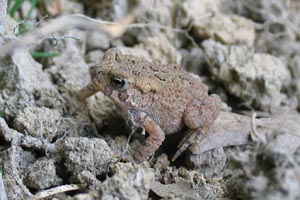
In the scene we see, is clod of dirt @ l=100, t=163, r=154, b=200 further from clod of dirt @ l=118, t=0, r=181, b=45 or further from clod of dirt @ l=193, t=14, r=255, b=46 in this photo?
clod of dirt @ l=193, t=14, r=255, b=46

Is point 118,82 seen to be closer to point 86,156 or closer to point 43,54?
point 86,156

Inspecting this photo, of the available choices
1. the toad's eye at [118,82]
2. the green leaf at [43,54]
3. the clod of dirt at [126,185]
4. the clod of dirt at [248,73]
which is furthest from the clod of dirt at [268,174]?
the green leaf at [43,54]

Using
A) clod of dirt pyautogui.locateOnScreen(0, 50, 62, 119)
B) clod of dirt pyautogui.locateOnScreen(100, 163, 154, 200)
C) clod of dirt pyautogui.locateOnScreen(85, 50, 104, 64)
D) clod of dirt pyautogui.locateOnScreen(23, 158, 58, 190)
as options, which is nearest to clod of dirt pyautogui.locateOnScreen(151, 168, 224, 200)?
clod of dirt pyautogui.locateOnScreen(100, 163, 154, 200)

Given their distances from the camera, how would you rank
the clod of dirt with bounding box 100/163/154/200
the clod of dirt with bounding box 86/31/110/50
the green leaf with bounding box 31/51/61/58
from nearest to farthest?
the clod of dirt with bounding box 100/163/154/200 → the green leaf with bounding box 31/51/61/58 → the clod of dirt with bounding box 86/31/110/50

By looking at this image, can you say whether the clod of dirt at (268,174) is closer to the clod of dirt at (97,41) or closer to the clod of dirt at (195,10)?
the clod of dirt at (97,41)

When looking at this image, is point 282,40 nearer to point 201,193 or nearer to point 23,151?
point 201,193

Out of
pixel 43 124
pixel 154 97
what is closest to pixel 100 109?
pixel 154 97
